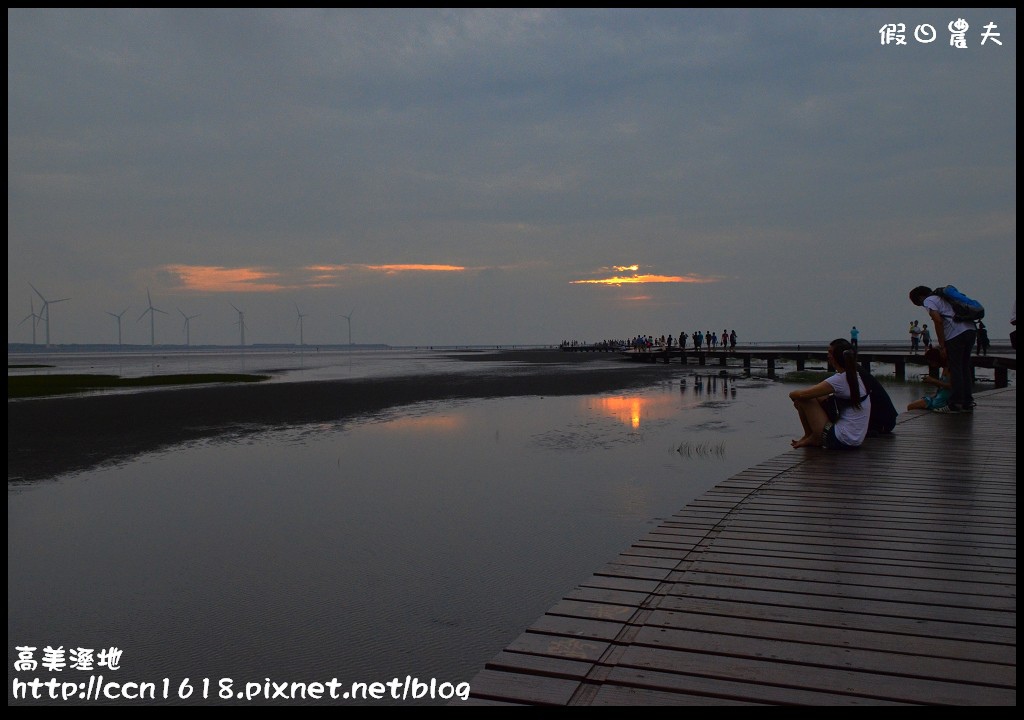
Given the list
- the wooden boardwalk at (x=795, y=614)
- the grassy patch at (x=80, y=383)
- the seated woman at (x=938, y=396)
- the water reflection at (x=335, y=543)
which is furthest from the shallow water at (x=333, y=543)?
the grassy patch at (x=80, y=383)

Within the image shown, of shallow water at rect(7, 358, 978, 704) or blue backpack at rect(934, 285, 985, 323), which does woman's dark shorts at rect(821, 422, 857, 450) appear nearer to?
shallow water at rect(7, 358, 978, 704)

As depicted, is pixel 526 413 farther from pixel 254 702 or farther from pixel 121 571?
pixel 254 702

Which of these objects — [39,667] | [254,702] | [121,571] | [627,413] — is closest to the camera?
[254,702]

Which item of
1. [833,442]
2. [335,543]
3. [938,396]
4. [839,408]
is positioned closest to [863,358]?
[938,396]

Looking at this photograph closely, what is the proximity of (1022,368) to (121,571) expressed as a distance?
24.5 feet

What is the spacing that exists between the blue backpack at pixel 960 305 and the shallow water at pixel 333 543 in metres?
3.83

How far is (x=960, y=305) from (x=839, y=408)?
11.2ft

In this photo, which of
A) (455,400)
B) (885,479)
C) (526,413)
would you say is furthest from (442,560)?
(455,400)

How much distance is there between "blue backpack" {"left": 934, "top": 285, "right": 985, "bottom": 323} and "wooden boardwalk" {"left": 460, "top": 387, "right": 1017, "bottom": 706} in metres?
5.31

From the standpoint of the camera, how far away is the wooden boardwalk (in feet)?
10.1

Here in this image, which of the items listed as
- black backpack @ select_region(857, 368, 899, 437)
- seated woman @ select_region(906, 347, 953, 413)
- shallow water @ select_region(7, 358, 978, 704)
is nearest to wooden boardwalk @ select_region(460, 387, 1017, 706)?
shallow water @ select_region(7, 358, 978, 704)

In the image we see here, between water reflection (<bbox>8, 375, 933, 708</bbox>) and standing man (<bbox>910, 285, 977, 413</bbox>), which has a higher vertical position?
standing man (<bbox>910, 285, 977, 413</bbox>)
